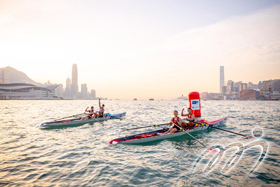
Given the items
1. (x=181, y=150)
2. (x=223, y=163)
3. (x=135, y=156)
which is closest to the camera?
(x=223, y=163)

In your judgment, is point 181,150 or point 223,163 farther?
point 181,150

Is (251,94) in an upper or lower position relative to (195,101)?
lower

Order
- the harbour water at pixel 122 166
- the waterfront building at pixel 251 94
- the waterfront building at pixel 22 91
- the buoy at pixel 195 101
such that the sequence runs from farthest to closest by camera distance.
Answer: the waterfront building at pixel 251 94
the waterfront building at pixel 22 91
the buoy at pixel 195 101
the harbour water at pixel 122 166

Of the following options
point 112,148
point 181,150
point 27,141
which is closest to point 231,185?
point 181,150

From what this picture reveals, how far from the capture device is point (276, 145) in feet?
30.9

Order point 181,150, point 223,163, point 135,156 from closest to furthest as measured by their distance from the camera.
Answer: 1. point 223,163
2. point 135,156
3. point 181,150

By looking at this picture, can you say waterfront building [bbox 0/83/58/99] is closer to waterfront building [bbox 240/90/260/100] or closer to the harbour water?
the harbour water

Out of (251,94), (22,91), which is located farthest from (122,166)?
(251,94)

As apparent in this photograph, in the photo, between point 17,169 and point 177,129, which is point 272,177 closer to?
point 177,129

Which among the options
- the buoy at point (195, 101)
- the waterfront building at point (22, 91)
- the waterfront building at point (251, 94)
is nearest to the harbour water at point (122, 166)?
the buoy at point (195, 101)

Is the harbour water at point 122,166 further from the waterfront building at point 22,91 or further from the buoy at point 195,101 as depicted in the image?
the waterfront building at point 22,91

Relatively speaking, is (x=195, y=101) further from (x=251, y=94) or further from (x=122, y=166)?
(x=251, y=94)

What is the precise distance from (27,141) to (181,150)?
10478 millimetres

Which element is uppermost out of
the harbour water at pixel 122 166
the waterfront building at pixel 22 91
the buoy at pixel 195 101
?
the waterfront building at pixel 22 91
